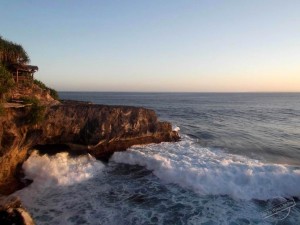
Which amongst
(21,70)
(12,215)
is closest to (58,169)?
(12,215)

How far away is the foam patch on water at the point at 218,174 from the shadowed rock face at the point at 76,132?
71.0 inches

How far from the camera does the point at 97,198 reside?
1403 cm

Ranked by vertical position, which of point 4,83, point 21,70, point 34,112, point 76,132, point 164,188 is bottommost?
point 164,188

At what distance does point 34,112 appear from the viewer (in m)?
16.6

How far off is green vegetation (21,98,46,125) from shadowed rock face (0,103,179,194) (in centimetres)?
22

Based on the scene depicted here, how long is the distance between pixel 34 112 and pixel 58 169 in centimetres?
360

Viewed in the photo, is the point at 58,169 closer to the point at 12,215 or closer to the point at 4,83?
the point at 4,83

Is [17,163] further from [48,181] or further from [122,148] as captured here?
[122,148]

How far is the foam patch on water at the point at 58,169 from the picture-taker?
16047 millimetres

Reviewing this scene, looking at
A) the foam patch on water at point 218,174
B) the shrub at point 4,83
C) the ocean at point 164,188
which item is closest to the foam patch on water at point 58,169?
the ocean at point 164,188

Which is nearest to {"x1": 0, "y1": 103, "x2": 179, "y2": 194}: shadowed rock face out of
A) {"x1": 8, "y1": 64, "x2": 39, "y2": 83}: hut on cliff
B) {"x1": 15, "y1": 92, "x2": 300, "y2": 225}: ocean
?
{"x1": 15, "y1": 92, "x2": 300, "y2": 225}: ocean

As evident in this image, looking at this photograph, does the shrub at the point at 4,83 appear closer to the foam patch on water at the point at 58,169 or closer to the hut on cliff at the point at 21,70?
the foam patch on water at the point at 58,169

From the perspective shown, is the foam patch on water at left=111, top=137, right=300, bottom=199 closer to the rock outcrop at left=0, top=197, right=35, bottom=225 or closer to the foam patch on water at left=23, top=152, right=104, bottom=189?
the foam patch on water at left=23, top=152, right=104, bottom=189

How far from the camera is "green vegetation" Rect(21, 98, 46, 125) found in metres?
16.4
